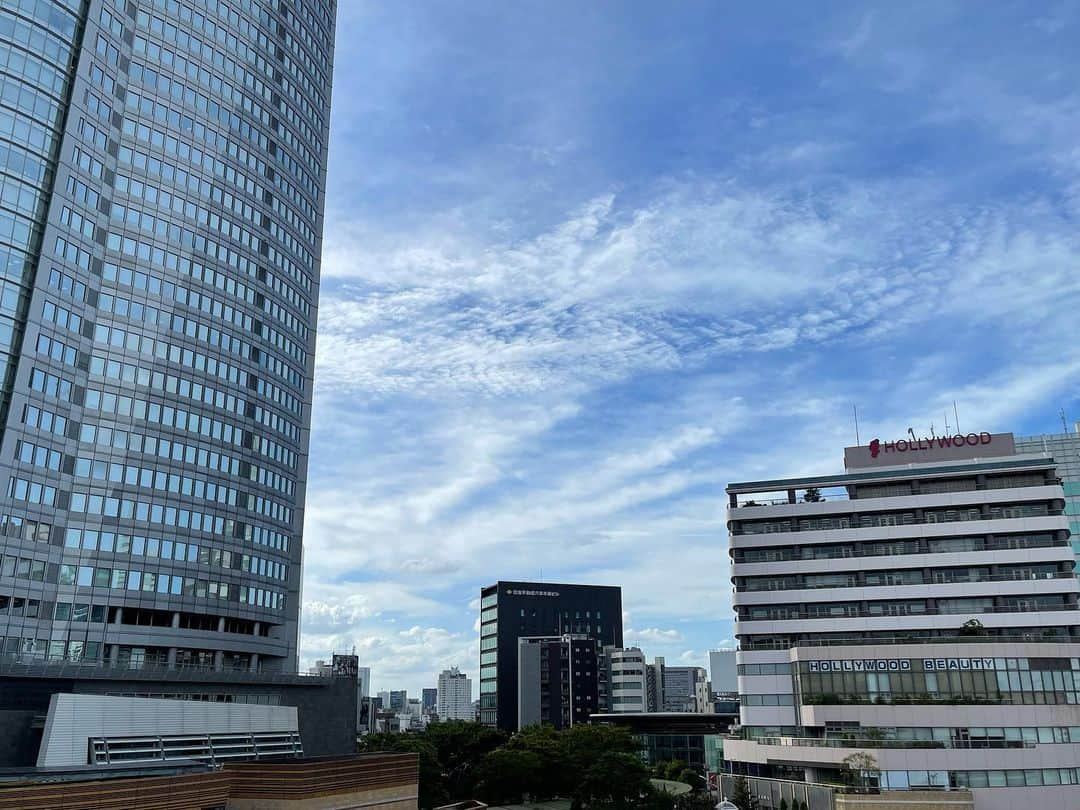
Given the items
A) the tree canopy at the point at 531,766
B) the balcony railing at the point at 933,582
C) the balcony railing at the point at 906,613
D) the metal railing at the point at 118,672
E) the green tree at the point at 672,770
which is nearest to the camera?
the metal railing at the point at 118,672

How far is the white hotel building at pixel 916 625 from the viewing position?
7631cm

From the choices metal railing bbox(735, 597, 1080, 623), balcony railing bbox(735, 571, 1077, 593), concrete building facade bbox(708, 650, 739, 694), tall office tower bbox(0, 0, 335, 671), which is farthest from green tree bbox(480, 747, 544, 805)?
concrete building facade bbox(708, 650, 739, 694)

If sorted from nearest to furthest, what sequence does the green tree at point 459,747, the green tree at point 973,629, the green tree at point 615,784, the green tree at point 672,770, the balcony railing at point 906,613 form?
1. the green tree at point 615,784
2. the green tree at point 973,629
3. the balcony railing at point 906,613
4. the green tree at point 459,747
5. the green tree at point 672,770

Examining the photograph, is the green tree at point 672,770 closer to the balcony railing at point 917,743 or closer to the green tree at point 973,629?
the green tree at point 973,629

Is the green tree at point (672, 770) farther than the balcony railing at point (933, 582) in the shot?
Yes

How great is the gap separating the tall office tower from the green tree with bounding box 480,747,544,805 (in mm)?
27878

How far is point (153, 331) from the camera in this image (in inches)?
3524

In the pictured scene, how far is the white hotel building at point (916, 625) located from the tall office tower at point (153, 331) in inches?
2244

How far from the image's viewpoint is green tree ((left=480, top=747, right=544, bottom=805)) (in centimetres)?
9075

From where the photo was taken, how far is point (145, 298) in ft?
293

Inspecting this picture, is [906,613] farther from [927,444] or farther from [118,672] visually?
[118,672]

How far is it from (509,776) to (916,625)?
49.9 m

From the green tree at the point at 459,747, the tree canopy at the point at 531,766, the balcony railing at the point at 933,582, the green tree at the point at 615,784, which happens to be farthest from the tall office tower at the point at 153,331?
the balcony railing at the point at 933,582

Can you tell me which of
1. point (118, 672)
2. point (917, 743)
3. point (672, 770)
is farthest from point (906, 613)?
point (118, 672)
